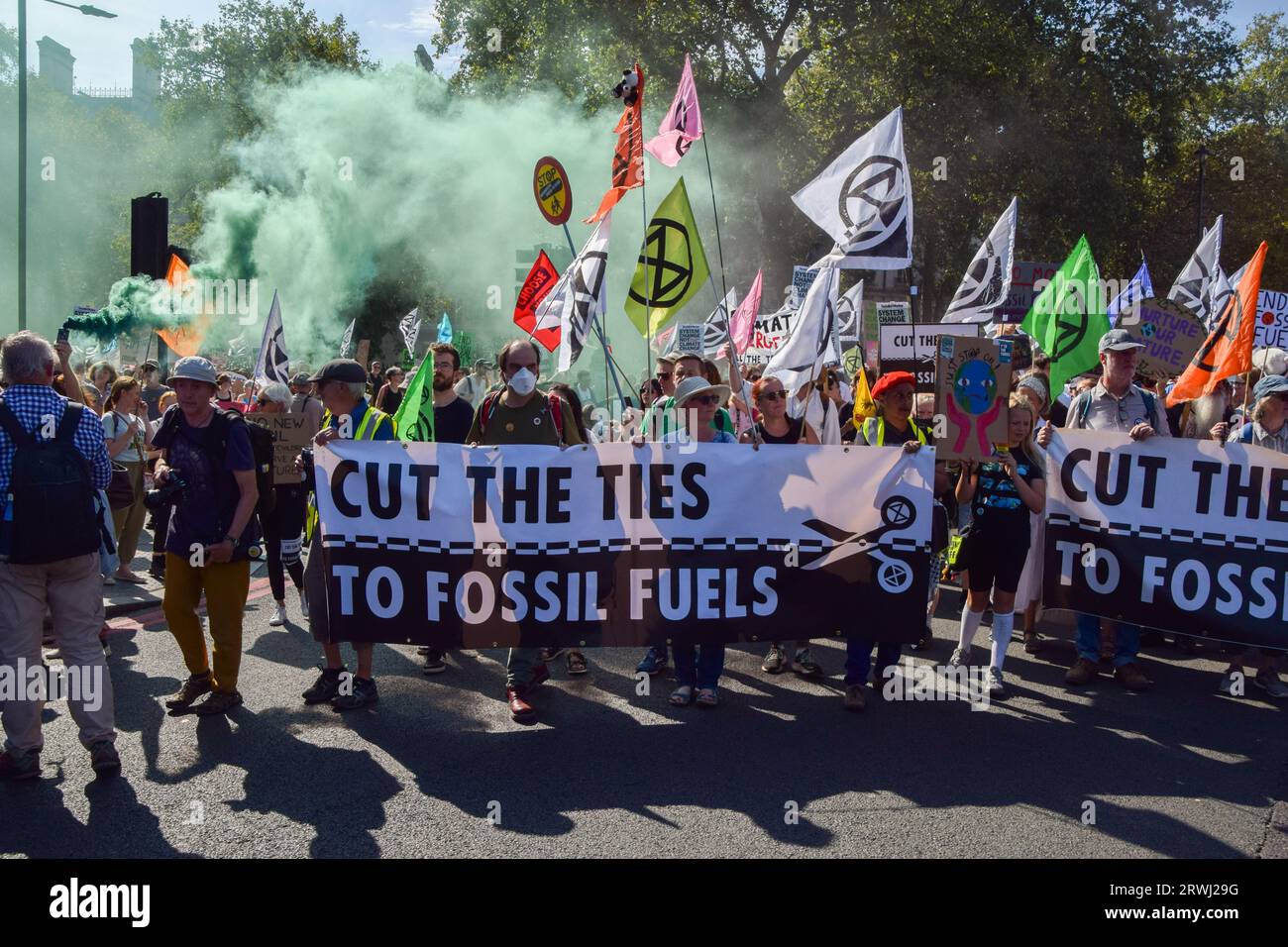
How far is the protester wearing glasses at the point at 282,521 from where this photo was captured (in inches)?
315

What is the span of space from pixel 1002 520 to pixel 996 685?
0.97m

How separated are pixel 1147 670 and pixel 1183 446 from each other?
1.52 metres

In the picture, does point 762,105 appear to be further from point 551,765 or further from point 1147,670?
point 551,765

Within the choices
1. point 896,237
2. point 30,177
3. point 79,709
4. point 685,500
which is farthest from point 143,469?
point 30,177

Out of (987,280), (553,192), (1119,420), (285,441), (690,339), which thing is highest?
(553,192)

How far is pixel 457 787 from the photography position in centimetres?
507

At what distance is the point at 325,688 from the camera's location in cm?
636

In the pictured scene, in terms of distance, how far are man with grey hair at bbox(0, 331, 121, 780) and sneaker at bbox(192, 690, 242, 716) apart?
0.78 metres

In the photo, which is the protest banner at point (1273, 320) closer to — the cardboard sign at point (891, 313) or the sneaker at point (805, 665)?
the cardboard sign at point (891, 313)

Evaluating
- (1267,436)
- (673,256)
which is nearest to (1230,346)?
(1267,436)

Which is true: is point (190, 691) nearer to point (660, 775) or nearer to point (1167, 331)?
point (660, 775)

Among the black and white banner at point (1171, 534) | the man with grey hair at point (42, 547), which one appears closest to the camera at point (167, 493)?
the man with grey hair at point (42, 547)

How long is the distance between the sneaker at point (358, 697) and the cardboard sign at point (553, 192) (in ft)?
14.7
